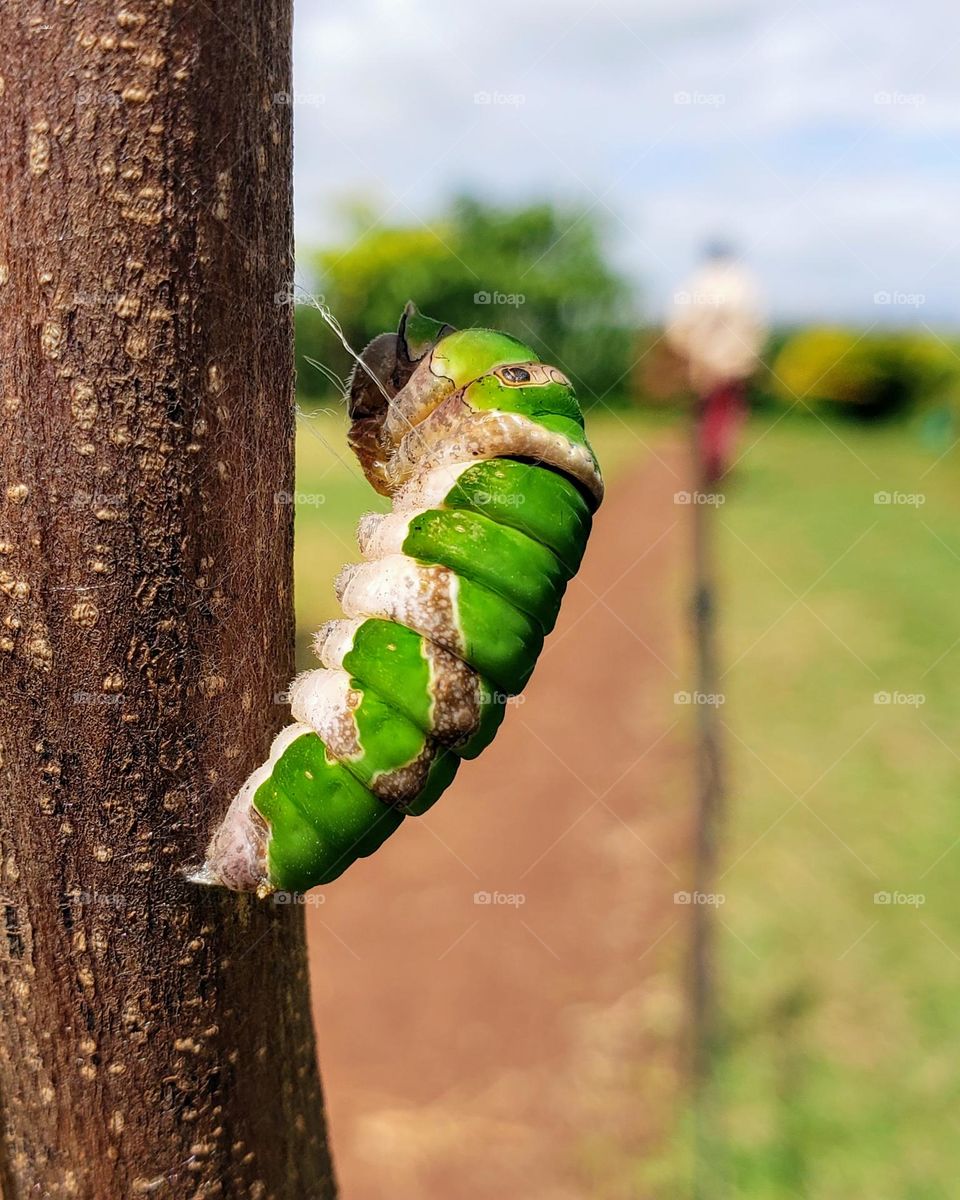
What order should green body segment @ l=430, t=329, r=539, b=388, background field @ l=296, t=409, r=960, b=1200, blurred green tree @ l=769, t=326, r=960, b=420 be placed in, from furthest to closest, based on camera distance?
blurred green tree @ l=769, t=326, r=960, b=420, background field @ l=296, t=409, r=960, b=1200, green body segment @ l=430, t=329, r=539, b=388

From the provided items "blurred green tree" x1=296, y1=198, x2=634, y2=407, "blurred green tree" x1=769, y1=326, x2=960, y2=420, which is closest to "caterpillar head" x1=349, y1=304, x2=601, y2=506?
"blurred green tree" x1=296, y1=198, x2=634, y2=407

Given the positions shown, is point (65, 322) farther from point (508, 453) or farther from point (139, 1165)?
point (139, 1165)

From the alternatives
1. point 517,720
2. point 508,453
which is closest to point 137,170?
point 508,453

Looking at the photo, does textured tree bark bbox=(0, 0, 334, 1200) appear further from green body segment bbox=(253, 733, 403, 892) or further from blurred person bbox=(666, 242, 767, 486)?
blurred person bbox=(666, 242, 767, 486)

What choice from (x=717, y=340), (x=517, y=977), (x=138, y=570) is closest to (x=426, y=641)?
(x=138, y=570)

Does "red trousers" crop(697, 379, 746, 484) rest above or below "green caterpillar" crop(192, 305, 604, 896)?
below

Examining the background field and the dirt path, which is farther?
the dirt path

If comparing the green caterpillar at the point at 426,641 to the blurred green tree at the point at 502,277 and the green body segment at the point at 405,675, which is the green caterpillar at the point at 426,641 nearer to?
the green body segment at the point at 405,675
